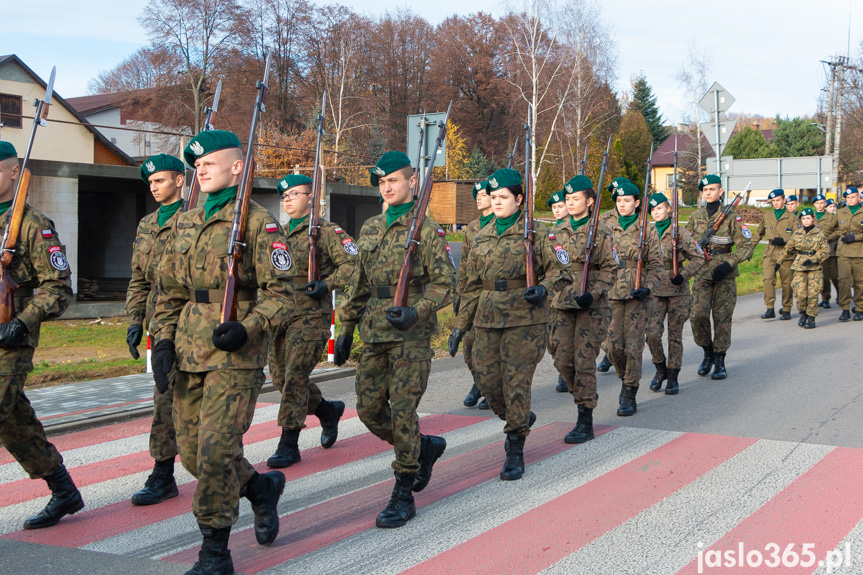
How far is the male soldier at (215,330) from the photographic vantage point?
Result: 3.91 m

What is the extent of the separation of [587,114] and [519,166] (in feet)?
16.1

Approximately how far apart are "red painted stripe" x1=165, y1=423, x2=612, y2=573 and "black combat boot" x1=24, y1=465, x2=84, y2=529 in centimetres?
98

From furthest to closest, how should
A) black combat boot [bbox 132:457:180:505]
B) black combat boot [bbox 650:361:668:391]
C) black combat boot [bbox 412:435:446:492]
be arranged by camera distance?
1. black combat boot [bbox 650:361:668:391]
2. black combat boot [bbox 132:457:180:505]
3. black combat boot [bbox 412:435:446:492]

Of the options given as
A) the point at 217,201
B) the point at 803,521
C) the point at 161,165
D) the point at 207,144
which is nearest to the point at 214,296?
the point at 217,201

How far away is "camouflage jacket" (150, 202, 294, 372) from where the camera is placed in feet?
13.1

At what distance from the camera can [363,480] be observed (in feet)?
18.8

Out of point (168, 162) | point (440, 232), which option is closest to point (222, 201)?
point (440, 232)

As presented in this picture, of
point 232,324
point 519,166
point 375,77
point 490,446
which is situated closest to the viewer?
point 232,324

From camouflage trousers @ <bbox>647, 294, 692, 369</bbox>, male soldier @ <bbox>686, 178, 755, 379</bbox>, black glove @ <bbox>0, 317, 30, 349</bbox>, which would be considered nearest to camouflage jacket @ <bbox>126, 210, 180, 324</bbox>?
black glove @ <bbox>0, 317, 30, 349</bbox>

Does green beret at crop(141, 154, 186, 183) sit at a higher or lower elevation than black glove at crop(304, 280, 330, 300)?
higher

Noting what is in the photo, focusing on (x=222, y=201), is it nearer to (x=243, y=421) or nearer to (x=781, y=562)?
(x=243, y=421)

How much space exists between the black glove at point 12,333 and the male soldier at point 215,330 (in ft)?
2.99

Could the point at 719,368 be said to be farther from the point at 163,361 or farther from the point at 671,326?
the point at 163,361

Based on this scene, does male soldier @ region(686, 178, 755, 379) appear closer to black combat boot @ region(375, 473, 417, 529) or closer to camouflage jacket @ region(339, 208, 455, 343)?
camouflage jacket @ region(339, 208, 455, 343)
